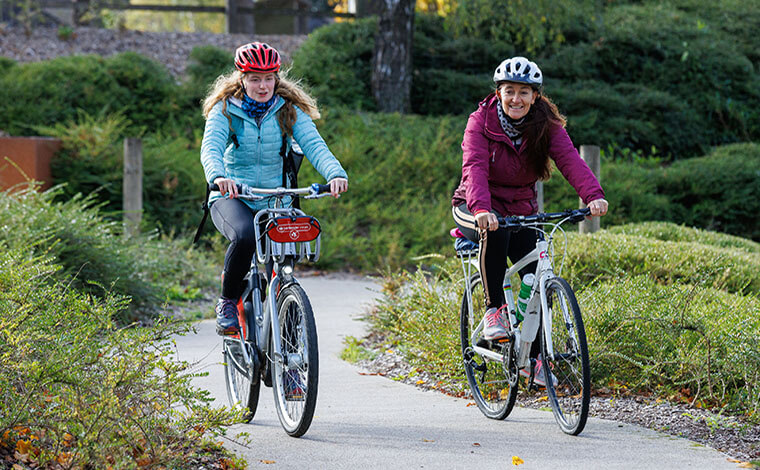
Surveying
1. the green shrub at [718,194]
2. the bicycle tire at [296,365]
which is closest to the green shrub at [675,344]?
the bicycle tire at [296,365]

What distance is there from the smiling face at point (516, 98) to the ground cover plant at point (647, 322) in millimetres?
1444

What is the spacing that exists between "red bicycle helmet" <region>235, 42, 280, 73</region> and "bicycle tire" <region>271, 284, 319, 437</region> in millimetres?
1144

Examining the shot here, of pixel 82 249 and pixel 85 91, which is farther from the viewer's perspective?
pixel 85 91

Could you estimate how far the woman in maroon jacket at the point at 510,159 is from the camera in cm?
461

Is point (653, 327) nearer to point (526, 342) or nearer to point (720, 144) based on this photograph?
point (526, 342)

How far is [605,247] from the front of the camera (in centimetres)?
768

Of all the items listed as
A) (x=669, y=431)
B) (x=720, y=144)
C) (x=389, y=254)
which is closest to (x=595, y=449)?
(x=669, y=431)

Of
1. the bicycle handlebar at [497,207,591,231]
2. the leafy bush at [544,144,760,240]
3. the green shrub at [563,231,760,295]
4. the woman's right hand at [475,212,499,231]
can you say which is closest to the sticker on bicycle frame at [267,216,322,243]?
the woman's right hand at [475,212,499,231]

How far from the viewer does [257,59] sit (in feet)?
15.1

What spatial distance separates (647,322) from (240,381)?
247 centimetres

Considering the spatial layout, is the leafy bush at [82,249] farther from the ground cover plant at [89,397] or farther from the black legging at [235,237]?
the ground cover plant at [89,397]

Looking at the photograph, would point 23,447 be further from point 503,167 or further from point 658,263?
point 658,263

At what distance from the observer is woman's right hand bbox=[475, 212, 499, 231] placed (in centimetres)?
433

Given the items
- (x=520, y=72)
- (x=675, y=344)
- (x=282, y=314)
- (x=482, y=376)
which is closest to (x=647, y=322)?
(x=675, y=344)
